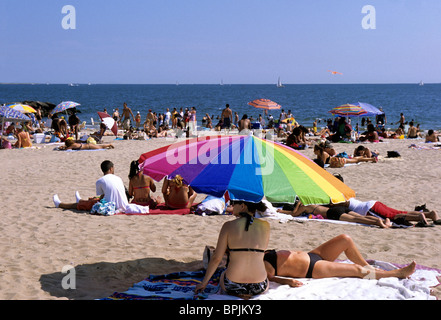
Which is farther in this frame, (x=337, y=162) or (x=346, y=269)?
(x=337, y=162)

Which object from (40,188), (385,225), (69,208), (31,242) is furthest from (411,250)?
(40,188)

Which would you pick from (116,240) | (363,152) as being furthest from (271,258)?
(363,152)

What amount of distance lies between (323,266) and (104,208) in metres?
4.22

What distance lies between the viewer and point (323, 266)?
15.5 feet

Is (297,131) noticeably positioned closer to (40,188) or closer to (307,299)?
(40,188)

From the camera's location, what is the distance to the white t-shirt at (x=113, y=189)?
7.66m

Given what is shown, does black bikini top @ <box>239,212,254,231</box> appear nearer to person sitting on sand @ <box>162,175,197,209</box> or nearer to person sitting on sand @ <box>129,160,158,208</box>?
person sitting on sand @ <box>162,175,197,209</box>

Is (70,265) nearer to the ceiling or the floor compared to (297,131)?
nearer to the floor

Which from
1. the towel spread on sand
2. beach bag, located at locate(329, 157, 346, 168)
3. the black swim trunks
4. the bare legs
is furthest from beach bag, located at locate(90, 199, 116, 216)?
beach bag, located at locate(329, 157, 346, 168)

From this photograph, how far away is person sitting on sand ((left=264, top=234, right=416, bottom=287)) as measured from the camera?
4.64m

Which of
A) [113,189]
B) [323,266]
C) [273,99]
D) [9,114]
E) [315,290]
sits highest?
[273,99]

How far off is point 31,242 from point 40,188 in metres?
4.02

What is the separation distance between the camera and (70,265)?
5.49m

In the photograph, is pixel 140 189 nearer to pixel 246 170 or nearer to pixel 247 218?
pixel 247 218
